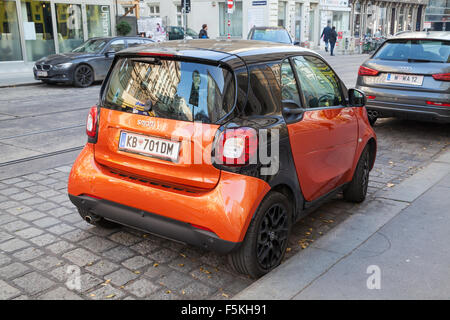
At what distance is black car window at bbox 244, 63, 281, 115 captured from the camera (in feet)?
11.4

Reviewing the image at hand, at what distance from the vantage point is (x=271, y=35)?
19.9 m

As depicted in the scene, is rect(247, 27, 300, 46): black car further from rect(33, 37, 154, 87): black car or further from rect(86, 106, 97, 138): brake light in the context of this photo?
rect(86, 106, 97, 138): brake light

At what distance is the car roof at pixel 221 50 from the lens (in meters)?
3.46

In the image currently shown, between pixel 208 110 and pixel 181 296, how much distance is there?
1270mm

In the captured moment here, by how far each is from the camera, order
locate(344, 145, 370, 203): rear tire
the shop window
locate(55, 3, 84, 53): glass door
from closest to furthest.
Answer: locate(344, 145, 370, 203): rear tire
the shop window
locate(55, 3, 84, 53): glass door

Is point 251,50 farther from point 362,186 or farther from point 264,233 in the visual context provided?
point 362,186

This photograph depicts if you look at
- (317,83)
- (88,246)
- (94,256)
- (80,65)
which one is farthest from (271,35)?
(94,256)

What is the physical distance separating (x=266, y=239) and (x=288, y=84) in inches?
48.8

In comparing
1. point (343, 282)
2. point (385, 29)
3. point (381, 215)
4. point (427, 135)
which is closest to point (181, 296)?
point (343, 282)

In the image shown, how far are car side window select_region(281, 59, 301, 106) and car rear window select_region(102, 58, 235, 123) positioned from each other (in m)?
0.61

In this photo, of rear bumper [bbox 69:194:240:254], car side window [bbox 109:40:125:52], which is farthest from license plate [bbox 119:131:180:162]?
car side window [bbox 109:40:125:52]

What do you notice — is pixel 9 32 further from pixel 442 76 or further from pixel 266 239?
pixel 266 239

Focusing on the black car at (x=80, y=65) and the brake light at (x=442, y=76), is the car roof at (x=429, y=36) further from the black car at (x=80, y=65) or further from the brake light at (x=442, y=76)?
the black car at (x=80, y=65)

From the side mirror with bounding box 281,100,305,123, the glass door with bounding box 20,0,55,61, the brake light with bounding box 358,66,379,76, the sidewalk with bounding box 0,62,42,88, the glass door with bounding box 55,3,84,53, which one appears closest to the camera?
the side mirror with bounding box 281,100,305,123
